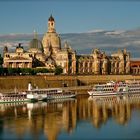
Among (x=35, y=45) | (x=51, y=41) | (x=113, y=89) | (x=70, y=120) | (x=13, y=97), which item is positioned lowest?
(x=70, y=120)

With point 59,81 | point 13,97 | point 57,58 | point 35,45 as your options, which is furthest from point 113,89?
point 35,45

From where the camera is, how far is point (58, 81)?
62.7 m

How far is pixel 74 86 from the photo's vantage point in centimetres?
6272

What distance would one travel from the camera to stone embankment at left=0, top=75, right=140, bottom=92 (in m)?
56.0

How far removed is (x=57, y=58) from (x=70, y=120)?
45907 millimetres

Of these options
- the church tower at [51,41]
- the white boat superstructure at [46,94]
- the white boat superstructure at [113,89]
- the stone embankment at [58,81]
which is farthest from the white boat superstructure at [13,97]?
the church tower at [51,41]

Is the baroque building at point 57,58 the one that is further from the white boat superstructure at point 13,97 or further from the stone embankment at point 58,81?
the white boat superstructure at point 13,97

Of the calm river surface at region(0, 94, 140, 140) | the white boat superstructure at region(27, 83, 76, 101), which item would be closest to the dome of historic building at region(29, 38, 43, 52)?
the white boat superstructure at region(27, 83, 76, 101)

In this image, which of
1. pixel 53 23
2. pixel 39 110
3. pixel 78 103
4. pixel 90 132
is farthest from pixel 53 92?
pixel 53 23

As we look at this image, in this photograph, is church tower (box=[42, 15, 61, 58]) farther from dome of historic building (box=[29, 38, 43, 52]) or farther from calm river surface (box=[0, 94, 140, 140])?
calm river surface (box=[0, 94, 140, 140])

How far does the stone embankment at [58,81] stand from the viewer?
184 ft

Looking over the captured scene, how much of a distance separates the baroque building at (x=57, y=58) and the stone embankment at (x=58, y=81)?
796 centimetres

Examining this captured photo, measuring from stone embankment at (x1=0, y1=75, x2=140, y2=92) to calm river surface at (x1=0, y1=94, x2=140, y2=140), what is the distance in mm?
11466

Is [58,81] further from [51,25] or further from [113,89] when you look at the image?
[51,25]
